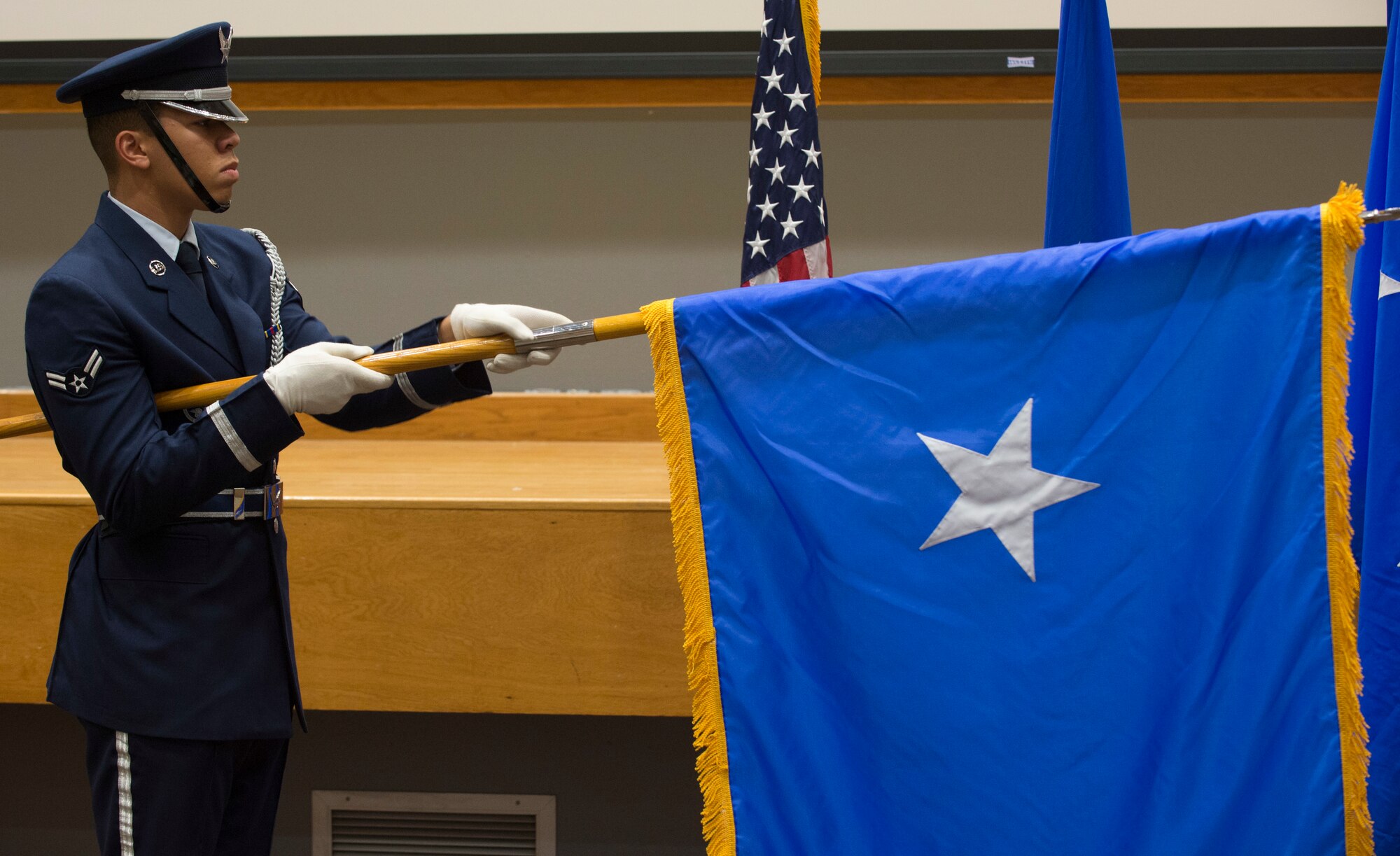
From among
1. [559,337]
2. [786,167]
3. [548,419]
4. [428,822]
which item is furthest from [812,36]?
[428,822]

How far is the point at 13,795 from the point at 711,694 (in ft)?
7.10

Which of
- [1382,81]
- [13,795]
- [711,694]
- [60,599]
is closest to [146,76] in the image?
[711,694]

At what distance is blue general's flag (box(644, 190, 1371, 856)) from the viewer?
1135 millimetres

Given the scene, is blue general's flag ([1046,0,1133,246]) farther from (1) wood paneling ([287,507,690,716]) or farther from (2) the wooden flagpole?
(1) wood paneling ([287,507,690,716])

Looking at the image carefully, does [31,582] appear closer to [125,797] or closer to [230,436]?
[125,797]

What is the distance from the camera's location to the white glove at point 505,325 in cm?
132

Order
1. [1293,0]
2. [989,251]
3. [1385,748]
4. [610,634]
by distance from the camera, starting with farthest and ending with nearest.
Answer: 1. [989,251]
2. [1293,0]
3. [610,634]
4. [1385,748]

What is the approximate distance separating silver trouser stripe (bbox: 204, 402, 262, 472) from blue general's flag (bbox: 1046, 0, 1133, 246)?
1.06 m

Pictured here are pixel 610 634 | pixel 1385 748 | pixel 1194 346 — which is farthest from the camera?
pixel 610 634

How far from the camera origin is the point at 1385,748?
149cm

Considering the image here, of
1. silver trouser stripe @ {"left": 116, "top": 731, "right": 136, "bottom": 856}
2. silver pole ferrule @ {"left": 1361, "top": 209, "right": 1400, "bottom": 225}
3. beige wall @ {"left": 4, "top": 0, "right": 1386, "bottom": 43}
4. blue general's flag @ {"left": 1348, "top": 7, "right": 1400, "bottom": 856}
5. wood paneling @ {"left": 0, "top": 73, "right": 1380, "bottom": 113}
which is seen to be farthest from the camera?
wood paneling @ {"left": 0, "top": 73, "right": 1380, "bottom": 113}

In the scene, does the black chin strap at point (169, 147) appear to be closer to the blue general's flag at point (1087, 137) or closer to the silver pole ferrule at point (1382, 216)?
the blue general's flag at point (1087, 137)

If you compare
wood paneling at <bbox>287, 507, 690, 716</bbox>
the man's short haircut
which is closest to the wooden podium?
wood paneling at <bbox>287, 507, 690, 716</bbox>

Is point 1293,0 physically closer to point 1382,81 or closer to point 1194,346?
point 1382,81
